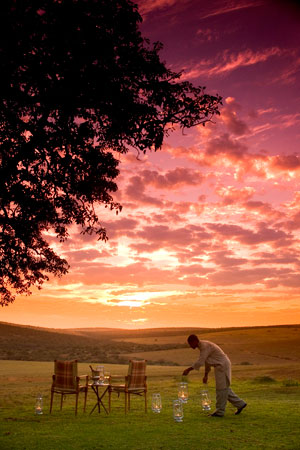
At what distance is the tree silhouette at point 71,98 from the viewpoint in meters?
12.0

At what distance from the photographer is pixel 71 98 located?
493 inches

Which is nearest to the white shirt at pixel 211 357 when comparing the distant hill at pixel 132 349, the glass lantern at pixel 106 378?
the glass lantern at pixel 106 378

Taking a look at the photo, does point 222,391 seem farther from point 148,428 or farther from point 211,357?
point 148,428

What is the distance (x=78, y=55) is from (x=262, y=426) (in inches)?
375

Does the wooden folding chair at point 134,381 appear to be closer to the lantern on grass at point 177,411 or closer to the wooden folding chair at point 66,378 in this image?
the wooden folding chair at point 66,378

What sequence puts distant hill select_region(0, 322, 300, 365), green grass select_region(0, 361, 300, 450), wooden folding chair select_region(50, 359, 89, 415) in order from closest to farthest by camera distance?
green grass select_region(0, 361, 300, 450), wooden folding chair select_region(50, 359, 89, 415), distant hill select_region(0, 322, 300, 365)

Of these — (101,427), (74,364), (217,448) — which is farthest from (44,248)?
(217,448)

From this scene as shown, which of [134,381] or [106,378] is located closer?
[134,381]

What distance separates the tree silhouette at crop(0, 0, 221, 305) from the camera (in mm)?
12031

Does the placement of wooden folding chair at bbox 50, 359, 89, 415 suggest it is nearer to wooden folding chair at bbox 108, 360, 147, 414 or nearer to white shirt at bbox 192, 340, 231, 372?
wooden folding chair at bbox 108, 360, 147, 414

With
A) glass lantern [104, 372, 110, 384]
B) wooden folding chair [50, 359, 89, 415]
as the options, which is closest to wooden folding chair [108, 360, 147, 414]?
glass lantern [104, 372, 110, 384]

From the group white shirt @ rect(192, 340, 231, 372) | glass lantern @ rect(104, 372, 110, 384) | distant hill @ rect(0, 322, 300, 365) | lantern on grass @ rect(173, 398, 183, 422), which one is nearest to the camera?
lantern on grass @ rect(173, 398, 183, 422)

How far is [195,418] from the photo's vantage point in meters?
13.2

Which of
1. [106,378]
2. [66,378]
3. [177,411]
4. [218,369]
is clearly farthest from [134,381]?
[218,369]
